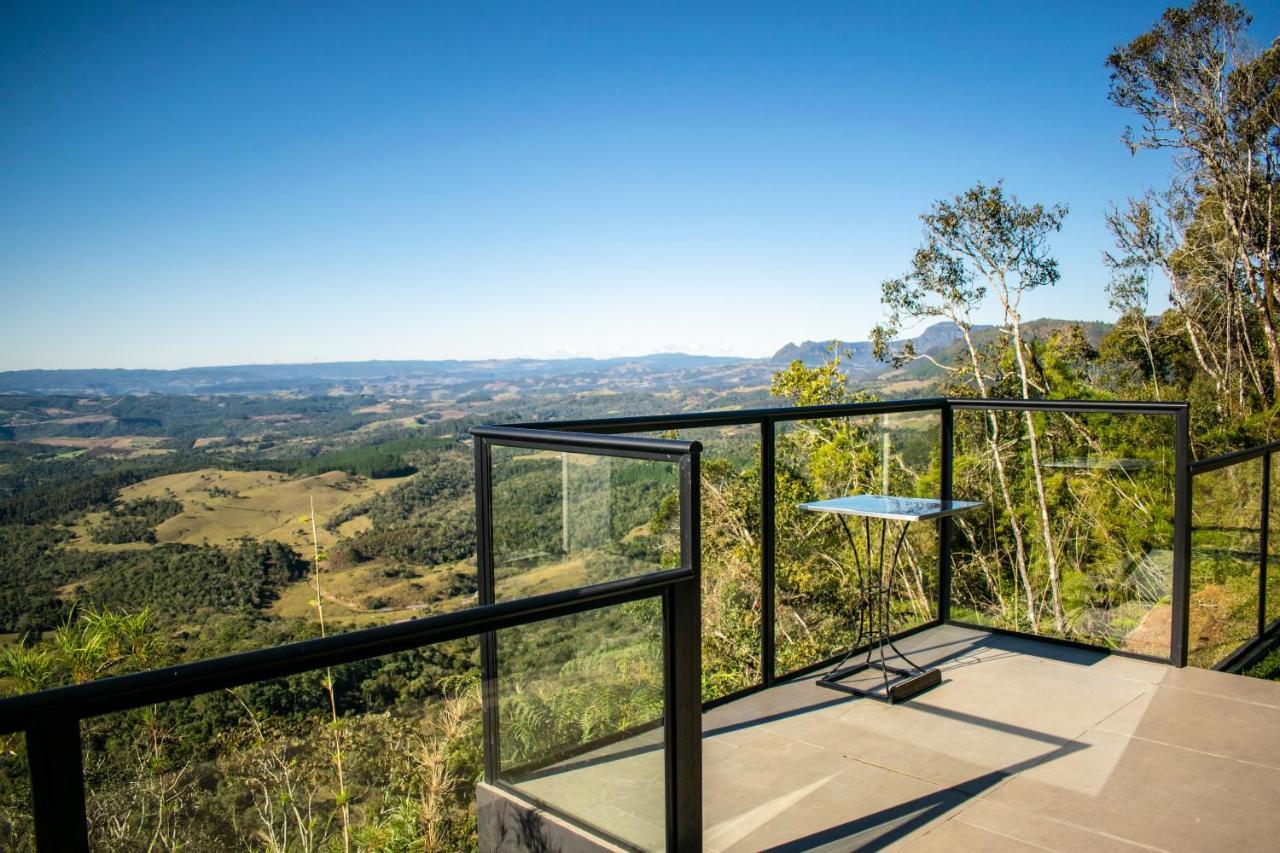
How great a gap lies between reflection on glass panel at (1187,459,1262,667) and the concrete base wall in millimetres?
3352

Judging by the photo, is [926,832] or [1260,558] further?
[1260,558]

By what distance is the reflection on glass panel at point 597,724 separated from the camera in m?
1.93

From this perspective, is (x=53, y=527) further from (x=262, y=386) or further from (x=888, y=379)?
(x=888, y=379)

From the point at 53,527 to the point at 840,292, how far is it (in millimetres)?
25760

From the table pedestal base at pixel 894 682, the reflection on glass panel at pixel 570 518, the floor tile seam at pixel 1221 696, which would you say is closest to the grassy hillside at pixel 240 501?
the table pedestal base at pixel 894 682

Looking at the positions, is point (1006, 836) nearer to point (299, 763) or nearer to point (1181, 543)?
point (299, 763)

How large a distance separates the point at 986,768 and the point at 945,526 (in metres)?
1.92

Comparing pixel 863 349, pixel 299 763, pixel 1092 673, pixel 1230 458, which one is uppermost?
pixel 863 349

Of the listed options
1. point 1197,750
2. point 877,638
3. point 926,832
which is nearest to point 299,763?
point 926,832

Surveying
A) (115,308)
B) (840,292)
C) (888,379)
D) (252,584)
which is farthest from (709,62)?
(115,308)

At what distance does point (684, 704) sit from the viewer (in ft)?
6.46

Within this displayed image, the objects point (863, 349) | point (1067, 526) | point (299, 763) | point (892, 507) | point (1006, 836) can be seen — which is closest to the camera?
point (299, 763)

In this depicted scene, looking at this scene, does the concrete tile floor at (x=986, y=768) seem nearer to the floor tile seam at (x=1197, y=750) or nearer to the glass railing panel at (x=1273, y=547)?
the floor tile seam at (x=1197, y=750)

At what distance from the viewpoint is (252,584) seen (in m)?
12.7
